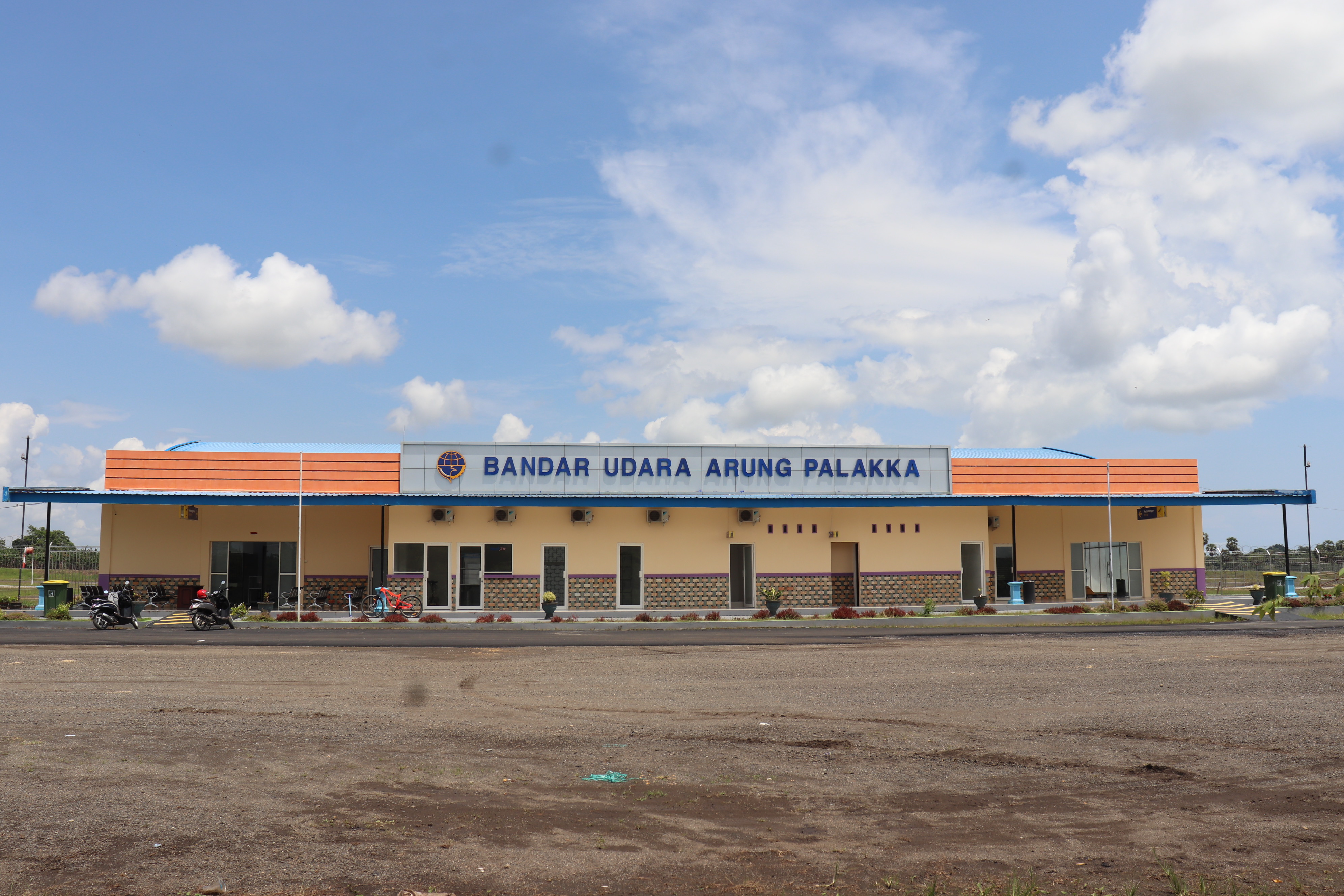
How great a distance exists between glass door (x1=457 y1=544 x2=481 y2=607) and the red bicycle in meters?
1.43

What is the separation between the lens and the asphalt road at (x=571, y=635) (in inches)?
876

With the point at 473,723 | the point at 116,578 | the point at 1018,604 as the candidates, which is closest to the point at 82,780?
the point at 473,723

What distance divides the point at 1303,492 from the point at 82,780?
138ft

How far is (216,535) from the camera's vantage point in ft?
111

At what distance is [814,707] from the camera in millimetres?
13117

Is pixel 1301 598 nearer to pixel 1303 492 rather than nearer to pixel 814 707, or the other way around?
pixel 1303 492

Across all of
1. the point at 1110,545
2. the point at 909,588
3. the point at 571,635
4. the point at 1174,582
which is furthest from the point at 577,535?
the point at 1174,582

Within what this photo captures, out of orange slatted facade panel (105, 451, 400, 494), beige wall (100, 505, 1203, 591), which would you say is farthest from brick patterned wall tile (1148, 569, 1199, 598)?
orange slatted facade panel (105, 451, 400, 494)

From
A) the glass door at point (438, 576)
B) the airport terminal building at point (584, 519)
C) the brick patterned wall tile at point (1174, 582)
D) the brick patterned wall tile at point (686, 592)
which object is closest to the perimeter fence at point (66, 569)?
the airport terminal building at point (584, 519)

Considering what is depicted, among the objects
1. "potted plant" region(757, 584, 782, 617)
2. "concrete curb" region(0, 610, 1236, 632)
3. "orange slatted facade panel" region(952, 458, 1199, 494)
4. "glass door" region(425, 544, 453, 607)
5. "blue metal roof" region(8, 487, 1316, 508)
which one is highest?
"orange slatted facade panel" region(952, 458, 1199, 494)

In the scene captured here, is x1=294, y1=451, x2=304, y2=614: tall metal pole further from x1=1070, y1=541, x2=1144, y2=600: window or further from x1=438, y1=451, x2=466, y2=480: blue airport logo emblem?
x1=1070, y1=541, x2=1144, y2=600: window

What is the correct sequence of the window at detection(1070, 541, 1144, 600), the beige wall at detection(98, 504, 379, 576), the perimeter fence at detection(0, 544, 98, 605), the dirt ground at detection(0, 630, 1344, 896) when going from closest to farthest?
the dirt ground at detection(0, 630, 1344, 896), the beige wall at detection(98, 504, 379, 576), the window at detection(1070, 541, 1144, 600), the perimeter fence at detection(0, 544, 98, 605)

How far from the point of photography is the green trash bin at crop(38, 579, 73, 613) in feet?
102

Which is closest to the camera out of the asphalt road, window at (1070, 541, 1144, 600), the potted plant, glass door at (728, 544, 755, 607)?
the asphalt road
